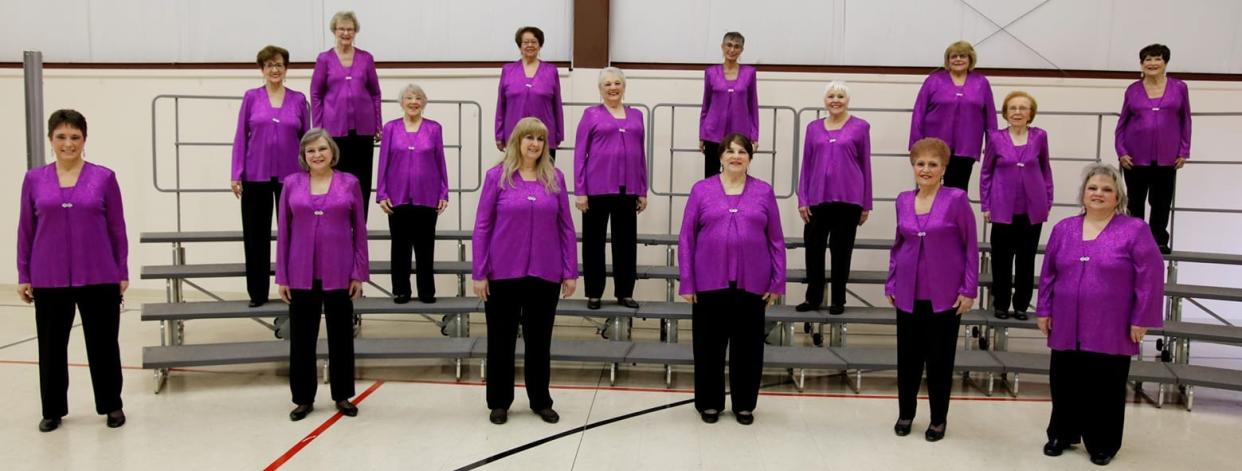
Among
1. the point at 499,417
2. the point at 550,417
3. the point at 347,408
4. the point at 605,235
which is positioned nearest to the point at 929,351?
the point at 550,417

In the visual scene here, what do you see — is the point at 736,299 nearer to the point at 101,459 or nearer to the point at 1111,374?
the point at 1111,374

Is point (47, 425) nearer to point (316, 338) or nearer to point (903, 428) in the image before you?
point (316, 338)

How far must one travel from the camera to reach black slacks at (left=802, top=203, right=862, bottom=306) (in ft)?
18.6

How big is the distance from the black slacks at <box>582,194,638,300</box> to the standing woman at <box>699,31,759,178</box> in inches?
35.0

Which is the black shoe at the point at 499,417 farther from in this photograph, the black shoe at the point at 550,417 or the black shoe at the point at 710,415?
the black shoe at the point at 710,415

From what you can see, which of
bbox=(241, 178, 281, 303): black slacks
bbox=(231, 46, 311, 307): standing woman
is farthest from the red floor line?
bbox=(231, 46, 311, 307): standing woman

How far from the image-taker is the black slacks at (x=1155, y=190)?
6.19 meters

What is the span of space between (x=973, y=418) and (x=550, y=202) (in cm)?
264

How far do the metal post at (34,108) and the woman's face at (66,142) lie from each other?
1818mm

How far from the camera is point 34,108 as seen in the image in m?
5.79

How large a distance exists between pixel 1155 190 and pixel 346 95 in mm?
5616

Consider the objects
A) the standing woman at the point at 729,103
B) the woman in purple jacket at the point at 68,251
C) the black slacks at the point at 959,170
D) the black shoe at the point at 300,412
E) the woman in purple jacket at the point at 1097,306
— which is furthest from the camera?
the standing woman at the point at 729,103

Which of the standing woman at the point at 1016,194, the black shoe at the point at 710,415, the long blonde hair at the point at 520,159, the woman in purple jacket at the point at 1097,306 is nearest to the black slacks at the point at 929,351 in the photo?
the woman in purple jacket at the point at 1097,306

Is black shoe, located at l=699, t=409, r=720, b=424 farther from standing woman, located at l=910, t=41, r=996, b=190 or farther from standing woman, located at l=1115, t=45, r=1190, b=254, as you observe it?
standing woman, located at l=1115, t=45, r=1190, b=254
